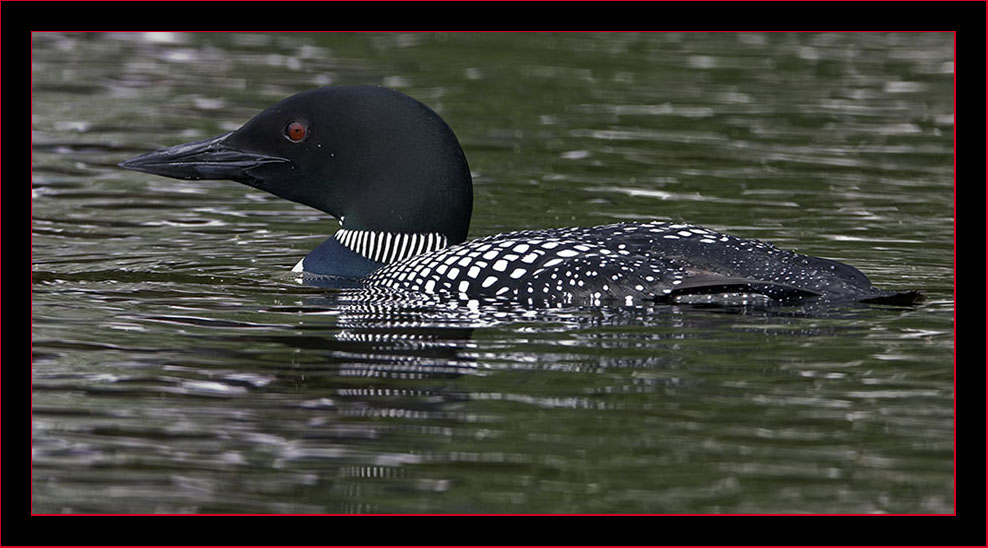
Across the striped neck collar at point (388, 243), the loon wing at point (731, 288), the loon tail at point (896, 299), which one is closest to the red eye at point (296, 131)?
the striped neck collar at point (388, 243)

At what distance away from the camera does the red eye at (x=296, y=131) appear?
20.0ft

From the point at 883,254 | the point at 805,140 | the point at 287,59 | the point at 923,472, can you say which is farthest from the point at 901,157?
the point at 923,472

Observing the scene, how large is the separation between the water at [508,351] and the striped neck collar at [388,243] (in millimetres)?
260

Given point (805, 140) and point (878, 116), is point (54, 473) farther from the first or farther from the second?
point (878, 116)

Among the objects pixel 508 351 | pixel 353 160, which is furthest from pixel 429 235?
pixel 508 351

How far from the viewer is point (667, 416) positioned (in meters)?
4.37

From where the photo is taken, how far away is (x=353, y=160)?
6098 millimetres

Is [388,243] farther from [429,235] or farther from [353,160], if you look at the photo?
[353,160]

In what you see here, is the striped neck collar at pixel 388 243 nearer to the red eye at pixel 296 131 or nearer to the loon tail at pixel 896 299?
the red eye at pixel 296 131

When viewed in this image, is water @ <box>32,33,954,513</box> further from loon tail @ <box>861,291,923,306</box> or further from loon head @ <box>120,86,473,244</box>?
loon head @ <box>120,86,473,244</box>

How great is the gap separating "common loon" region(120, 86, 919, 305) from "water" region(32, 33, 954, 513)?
12 cm

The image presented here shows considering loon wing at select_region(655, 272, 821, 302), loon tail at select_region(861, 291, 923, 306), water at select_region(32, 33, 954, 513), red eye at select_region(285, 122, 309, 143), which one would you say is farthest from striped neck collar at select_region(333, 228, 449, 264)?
loon tail at select_region(861, 291, 923, 306)

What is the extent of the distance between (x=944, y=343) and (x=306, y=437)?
2.00m

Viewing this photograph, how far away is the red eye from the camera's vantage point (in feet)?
20.0
